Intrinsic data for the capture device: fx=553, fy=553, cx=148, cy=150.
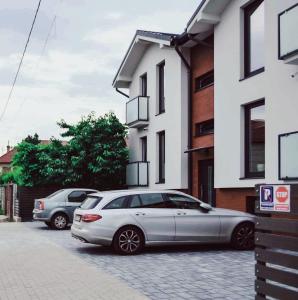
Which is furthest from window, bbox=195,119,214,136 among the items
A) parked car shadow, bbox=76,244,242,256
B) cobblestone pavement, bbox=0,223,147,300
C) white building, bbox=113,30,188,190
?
cobblestone pavement, bbox=0,223,147,300

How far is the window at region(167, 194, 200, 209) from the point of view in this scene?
13172mm

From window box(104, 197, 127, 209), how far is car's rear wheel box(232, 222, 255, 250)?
2.72m

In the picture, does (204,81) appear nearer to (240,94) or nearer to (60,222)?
(240,94)

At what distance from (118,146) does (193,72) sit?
7261mm

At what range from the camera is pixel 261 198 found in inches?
235

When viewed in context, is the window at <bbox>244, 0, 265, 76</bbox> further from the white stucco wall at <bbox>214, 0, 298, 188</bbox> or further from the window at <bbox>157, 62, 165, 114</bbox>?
the window at <bbox>157, 62, 165, 114</bbox>

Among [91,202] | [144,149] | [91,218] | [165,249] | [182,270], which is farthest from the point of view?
[144,149]

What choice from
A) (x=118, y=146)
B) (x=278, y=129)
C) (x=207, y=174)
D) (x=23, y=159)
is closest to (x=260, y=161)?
(x=278, y=129)

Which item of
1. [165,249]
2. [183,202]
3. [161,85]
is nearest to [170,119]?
[161,85]

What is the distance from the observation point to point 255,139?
1527 centimetres

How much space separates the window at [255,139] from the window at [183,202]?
7.98ft

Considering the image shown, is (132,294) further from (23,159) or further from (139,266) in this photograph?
(23,159)

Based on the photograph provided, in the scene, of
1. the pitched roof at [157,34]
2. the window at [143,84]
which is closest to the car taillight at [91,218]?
the pitched roof at [157,34]

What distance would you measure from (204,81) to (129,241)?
28.0 ft
